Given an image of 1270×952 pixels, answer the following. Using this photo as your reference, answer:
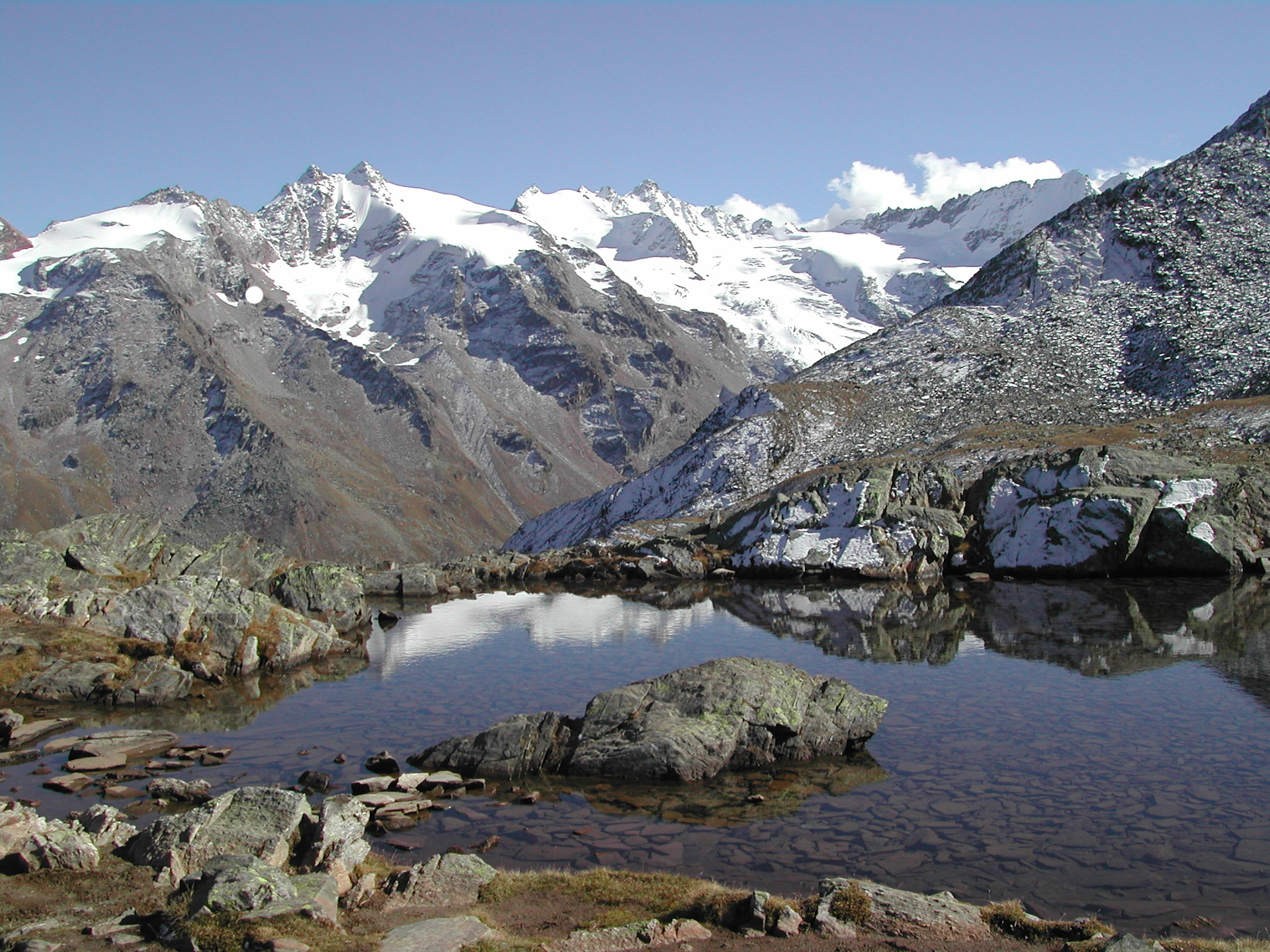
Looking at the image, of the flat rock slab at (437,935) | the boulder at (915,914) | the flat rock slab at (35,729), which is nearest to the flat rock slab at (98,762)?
the flat rock slab at (35,729)

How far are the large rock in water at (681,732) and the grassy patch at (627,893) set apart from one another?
29.4ft

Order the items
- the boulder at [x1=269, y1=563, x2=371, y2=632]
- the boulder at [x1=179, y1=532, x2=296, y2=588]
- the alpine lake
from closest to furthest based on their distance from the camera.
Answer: the alpine lake
the boulder at [x1=269, y1=563, x2=371, y2=632]
the boulder at [x1=179, y1=532, x2=296, y2=588]

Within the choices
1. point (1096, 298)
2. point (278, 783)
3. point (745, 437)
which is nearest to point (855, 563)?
point (745, 437)

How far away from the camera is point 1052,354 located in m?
140

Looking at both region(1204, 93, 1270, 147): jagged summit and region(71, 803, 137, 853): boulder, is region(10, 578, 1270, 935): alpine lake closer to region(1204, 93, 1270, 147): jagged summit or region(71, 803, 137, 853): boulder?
region(71, 803, 137, 853): boulder

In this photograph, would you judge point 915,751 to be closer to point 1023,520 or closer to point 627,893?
point 627,893

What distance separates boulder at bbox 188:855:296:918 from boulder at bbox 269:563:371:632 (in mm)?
49323

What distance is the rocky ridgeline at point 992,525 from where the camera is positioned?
256 feet

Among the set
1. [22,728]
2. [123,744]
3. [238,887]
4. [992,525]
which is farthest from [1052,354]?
[238,887]

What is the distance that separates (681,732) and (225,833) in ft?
51.5

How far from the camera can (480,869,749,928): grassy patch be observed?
20203mm

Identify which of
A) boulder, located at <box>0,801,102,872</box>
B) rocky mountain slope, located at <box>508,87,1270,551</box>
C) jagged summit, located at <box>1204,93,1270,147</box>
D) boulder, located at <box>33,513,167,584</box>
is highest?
jagged summit, located at <box>1204,93,1270,147</box>

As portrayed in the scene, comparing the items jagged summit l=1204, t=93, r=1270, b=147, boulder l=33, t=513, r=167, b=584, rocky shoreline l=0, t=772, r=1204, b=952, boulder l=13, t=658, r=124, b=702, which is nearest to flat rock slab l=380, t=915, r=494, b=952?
rocky shoreline l=0, t=772, r=1204, b=952

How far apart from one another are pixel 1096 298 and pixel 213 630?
466 ft
